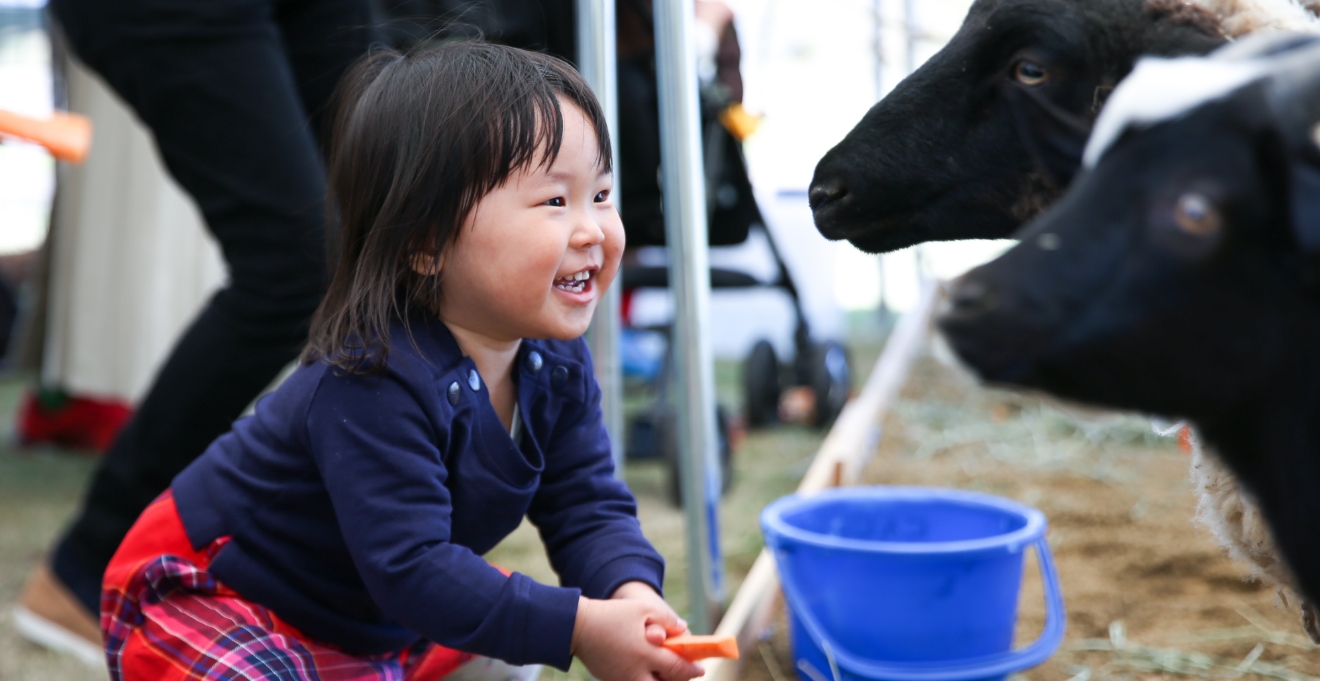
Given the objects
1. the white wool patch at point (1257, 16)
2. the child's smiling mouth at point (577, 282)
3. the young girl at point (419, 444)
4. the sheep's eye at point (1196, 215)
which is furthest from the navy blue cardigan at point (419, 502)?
the white wool patch at point (1257, 16)

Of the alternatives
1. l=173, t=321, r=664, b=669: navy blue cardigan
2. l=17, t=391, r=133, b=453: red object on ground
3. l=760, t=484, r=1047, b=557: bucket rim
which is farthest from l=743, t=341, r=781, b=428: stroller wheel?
l=173, t=321, r=664, b=669: navy blue cardigan

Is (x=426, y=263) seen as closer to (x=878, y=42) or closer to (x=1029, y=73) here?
(x=1029, y=73)

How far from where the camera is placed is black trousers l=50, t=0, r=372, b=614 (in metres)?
1.22

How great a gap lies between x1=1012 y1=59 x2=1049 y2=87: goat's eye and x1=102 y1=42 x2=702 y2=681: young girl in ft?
1.16

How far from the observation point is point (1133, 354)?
1.93ft

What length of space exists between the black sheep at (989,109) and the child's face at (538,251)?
22cm

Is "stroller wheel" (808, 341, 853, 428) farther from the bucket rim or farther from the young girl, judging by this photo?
the young girl

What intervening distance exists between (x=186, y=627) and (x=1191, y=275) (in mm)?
810

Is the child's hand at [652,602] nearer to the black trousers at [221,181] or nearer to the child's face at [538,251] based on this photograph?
the child's face at [538,251]

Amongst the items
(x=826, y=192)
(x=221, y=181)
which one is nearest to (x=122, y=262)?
(x=221, y=181)

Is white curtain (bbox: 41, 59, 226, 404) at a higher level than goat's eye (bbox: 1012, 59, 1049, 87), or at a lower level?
lower

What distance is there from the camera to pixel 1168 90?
1.92ft

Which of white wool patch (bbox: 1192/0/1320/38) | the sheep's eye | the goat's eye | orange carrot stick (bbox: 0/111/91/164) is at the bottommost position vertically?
the sheep's eye

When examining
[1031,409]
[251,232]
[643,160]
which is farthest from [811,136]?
[251,232]
